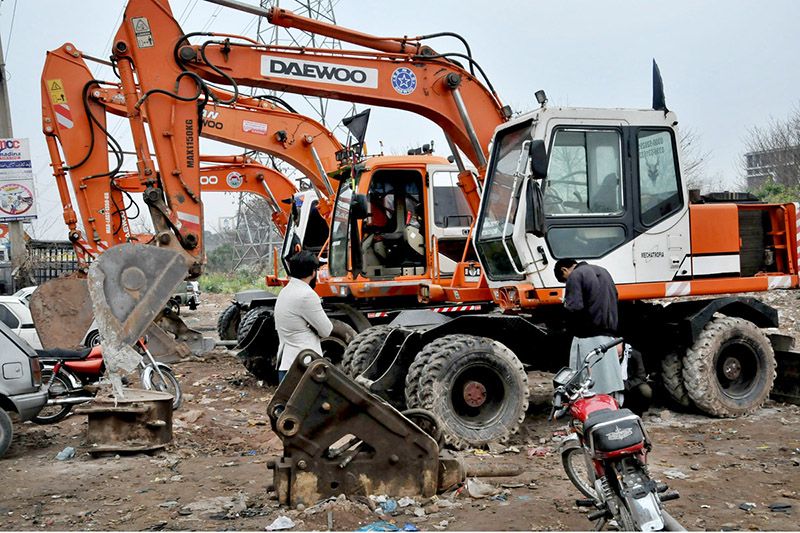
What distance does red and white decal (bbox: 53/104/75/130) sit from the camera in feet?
37.8

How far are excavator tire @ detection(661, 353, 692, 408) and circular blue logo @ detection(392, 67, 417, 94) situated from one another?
13.5 feet

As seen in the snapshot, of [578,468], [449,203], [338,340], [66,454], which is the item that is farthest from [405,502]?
[449,203]

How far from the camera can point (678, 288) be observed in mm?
7695

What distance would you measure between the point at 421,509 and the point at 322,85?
17.3ft

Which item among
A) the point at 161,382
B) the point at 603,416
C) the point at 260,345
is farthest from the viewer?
the point at 260,345

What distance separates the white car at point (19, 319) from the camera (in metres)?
11.9

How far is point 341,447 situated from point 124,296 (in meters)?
2.70

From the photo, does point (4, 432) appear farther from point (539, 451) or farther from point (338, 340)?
point (539, 451)

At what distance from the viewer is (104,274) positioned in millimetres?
6730

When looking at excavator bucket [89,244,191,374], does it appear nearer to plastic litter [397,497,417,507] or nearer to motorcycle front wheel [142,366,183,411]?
motorcycle front wheel [142,366,183,411]

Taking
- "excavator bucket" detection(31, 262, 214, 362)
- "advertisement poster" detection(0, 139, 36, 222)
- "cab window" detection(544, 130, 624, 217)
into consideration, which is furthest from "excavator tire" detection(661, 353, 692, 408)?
"advertisement poster" detection(0, 139, 36, 222)

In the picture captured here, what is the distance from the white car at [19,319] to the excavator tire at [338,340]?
509 cm

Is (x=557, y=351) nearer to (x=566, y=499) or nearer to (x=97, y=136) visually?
(x=566, y=499)

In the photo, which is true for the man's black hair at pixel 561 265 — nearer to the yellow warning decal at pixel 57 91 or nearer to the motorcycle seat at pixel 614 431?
the motorcycle seat at pixel 614 431
